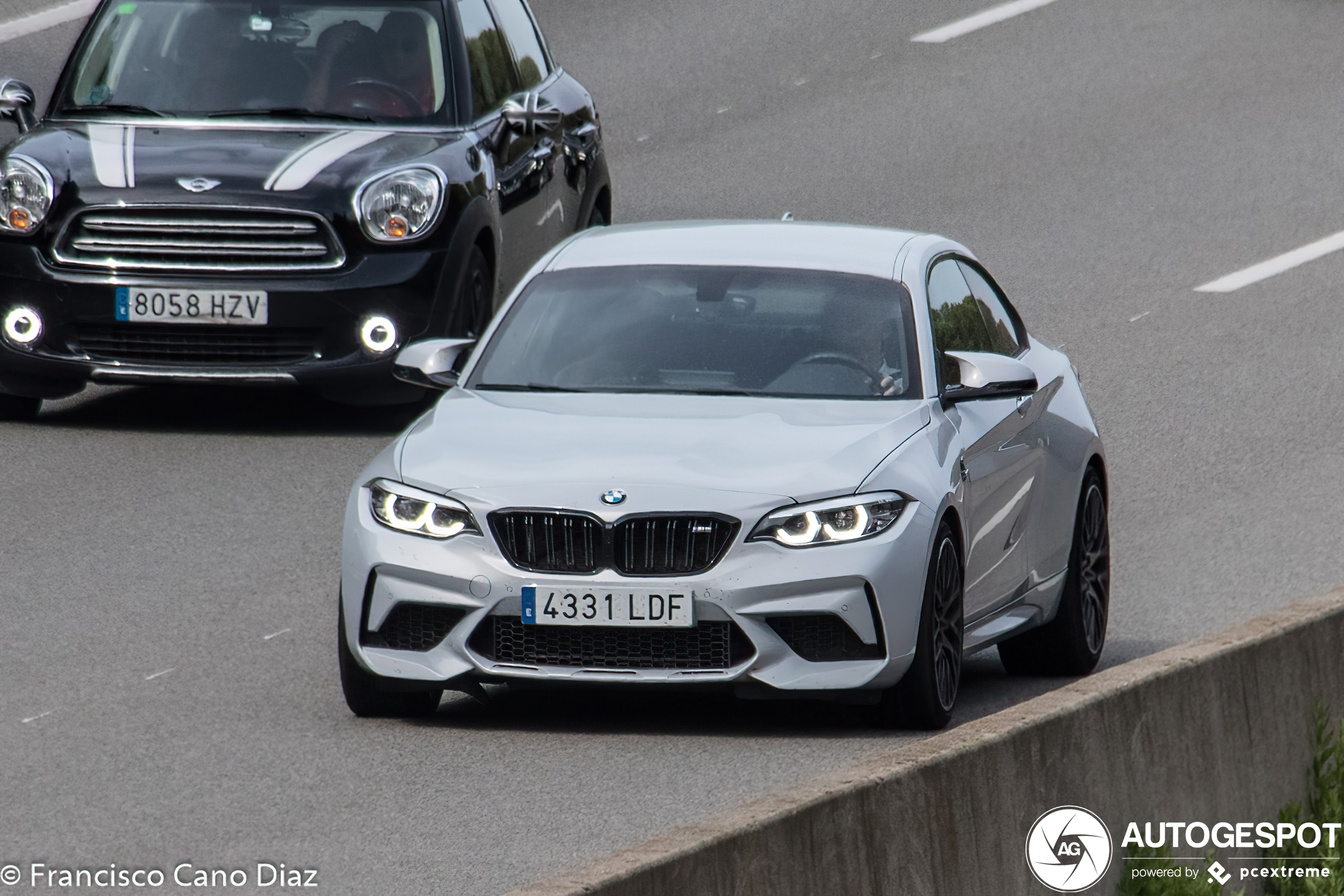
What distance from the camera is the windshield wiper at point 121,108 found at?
1422cm

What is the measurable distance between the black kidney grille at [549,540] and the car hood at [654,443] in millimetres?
62

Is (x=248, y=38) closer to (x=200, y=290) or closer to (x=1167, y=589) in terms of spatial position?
(x=200, y=290)

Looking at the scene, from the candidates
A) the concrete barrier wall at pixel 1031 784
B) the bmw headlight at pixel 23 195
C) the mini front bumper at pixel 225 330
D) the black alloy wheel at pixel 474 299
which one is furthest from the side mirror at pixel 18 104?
the concrete barrier wall at pixel 1031 784

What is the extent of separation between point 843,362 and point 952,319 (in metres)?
0.70

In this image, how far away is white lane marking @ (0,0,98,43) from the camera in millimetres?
24969

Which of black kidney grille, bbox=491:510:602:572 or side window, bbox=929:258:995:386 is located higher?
side window, bbox=929:258:995:386

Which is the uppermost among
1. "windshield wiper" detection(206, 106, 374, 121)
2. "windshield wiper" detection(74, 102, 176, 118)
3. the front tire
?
"windshield wiper" detection(74, 102, 176, 118)

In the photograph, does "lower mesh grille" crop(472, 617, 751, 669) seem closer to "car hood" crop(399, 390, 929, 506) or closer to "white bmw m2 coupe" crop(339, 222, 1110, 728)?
"white bmw m2 coupe" crop(339, 222, 1110, 728)

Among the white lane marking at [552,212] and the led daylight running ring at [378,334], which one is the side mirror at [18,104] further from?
the white lane marking at [552,212]

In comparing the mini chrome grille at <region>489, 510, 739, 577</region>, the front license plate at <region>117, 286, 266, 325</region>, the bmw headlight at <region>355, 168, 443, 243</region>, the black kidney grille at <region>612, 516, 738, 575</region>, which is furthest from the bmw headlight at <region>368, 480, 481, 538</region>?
the bmw headlight at <region>355, 168, 443, 243</region>

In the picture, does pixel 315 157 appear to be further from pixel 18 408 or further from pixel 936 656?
pixel 936 656

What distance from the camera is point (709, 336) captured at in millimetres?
9570

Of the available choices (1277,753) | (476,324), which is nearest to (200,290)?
(476,324)

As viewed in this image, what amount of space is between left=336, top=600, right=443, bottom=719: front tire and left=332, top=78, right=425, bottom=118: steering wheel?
5.74 metres
